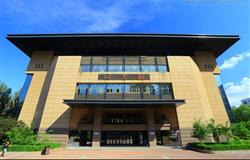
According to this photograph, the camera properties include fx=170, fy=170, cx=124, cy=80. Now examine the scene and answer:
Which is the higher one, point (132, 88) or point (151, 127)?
point (132, 88)

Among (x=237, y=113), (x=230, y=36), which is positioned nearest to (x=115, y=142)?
(x=230, y=36)

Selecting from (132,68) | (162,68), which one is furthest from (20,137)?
(162,68)

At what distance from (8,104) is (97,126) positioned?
2496 centimetres

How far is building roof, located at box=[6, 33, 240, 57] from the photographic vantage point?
40.2m

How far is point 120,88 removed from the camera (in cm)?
3469

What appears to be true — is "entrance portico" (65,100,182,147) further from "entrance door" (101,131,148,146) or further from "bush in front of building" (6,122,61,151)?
"bush in front of building" (6,122,61,151)

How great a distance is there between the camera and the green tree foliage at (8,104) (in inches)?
1549

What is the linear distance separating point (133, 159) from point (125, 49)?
30.3 m

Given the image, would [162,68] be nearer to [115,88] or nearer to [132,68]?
[132,68]

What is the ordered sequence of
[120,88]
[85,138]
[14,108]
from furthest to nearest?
[14,108] < [120,88] < [85,138]

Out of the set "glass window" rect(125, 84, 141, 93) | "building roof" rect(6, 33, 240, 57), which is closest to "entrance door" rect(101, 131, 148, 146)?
"glass window" rect(125, 84, 141, 93)

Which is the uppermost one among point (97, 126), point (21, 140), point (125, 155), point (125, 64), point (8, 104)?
point (125, 64)

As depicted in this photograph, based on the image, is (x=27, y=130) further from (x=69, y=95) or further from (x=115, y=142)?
(x=115, y=142)

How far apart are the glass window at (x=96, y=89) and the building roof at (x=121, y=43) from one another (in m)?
10.2
